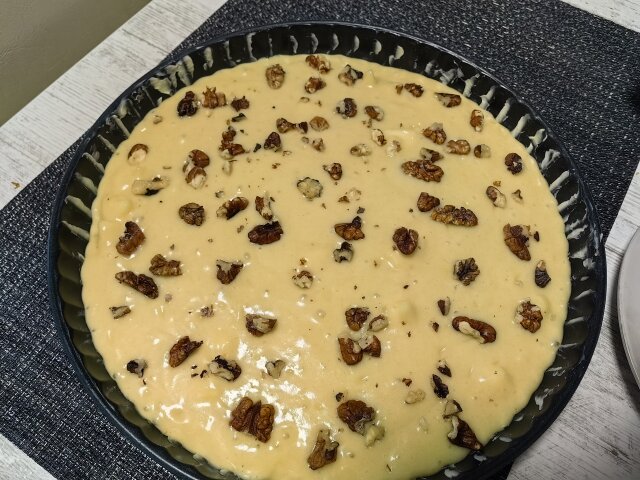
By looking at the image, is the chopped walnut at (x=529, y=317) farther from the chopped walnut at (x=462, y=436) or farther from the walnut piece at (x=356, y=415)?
the walnut piece at (x=356, y=415)

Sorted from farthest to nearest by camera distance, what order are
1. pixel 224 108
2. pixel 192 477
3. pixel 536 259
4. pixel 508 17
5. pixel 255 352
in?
pixel 508 17
pixel 224 108
pixel 536 259
pixel 255 352
pixel 192 477

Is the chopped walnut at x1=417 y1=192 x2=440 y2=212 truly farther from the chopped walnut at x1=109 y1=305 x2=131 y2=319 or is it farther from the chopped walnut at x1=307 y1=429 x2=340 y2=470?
the chopped walnut at x1=109 y1=305 x2=131 y2=319

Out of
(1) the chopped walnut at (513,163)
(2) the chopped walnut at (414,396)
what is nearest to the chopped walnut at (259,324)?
(2) the chopped walnut at (414,396)

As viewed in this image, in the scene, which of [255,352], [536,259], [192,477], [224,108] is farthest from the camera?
[224,108]

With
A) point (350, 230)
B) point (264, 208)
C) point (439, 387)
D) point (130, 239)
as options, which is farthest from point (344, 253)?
point (130, 239)

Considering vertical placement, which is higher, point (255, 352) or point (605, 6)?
point (605, 6)

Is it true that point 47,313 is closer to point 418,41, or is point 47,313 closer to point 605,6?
point 418,41

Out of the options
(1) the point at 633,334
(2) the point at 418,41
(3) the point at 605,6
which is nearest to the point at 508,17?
(3) the point at 605,6
